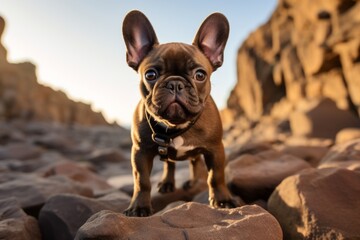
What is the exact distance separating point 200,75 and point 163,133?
56cm

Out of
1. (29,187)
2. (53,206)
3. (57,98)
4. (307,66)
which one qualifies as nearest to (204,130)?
(53,206)

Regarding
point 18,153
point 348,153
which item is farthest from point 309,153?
point 18,153

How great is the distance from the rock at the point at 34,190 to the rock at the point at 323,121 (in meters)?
9.94

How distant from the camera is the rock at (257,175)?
124 inches

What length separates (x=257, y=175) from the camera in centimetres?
327

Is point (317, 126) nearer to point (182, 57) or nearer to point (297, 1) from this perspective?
point (182, 57)

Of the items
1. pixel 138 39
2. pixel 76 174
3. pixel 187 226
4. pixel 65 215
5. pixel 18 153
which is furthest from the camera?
pixel 18 153

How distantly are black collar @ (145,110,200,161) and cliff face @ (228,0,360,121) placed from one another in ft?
42.9

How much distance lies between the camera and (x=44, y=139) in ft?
43.5

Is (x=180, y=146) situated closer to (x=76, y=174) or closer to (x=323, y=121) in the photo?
(x=76, y=174)

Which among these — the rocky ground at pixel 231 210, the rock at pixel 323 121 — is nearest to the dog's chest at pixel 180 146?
the rocky ground at pixel 231 210

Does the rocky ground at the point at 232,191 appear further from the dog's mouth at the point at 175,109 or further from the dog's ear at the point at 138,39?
the dog's ear at the point at 138,39

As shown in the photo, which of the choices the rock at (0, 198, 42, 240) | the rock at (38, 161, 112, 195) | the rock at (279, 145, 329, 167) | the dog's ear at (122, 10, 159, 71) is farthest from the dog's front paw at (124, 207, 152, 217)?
the rock at (279, 145, 329, 167)

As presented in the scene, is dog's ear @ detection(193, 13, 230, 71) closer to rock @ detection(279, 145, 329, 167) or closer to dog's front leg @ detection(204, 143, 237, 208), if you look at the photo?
dog's front leg @ detection(204, 143, 237, 208)
